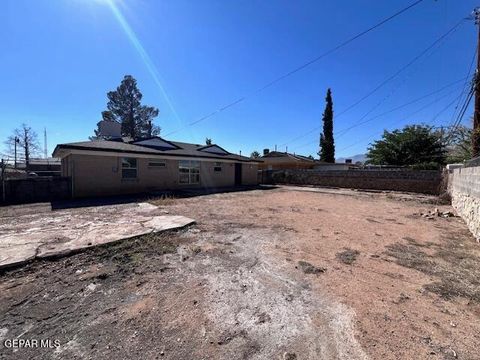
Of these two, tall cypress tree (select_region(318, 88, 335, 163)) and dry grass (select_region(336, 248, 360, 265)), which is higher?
tall cypress tree (select_region(318, 88, 335, 163))

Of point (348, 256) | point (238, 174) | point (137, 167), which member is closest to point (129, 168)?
point (137, 167)

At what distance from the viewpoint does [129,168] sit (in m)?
12.8

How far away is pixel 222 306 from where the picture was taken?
2.64 m

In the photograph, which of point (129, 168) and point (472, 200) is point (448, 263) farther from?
point (129, 168)

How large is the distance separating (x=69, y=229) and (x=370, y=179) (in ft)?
57.1

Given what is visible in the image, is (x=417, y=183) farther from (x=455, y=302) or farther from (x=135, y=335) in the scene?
(x=135, y=335)

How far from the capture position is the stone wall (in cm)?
1446

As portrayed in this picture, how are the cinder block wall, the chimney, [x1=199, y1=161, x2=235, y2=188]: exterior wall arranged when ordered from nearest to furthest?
the cinder block wall
[x1=199, y1=161, x2=235, y2=188]: exterior wall
the chimney

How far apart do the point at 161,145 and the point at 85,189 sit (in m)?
5.79

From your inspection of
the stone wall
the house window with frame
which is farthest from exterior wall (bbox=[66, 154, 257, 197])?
the stone wall

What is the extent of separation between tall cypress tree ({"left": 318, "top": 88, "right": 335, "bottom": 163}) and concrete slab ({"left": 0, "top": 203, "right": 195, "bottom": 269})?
27.1 meters

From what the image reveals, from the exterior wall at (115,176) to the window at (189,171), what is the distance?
258 millimetres

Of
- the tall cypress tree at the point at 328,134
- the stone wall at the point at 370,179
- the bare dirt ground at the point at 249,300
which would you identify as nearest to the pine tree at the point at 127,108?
the stone wall at the point at 370,179

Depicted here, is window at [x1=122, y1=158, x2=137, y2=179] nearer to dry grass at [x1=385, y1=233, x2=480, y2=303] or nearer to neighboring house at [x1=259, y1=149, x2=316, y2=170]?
dry grass at [x1=385, y1=233, x2=480, y2=303]
